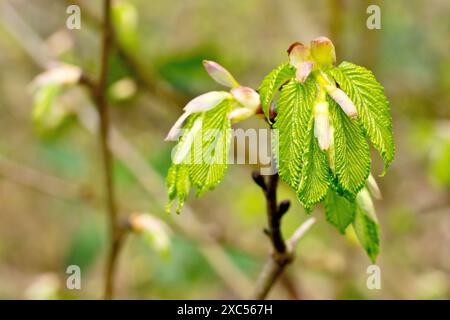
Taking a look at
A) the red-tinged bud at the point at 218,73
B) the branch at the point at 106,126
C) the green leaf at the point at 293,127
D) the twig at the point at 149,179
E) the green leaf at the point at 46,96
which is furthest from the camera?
the twig at the point at 149,179

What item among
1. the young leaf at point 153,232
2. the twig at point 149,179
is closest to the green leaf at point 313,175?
the young leaf at point 153,232

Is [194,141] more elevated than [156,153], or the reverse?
[156,153]

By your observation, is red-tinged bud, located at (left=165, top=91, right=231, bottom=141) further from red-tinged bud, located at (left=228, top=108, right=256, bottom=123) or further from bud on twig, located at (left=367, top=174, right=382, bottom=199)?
bud on twig, located at (left=367, top=174, right=382, bottom=199)

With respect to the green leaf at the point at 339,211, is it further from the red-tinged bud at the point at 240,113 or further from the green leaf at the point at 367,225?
the red-tinged bud at the point at 240,113

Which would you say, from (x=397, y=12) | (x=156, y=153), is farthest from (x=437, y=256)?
(x=156, y=153)

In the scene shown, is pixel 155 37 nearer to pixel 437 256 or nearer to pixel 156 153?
pixel 156 153

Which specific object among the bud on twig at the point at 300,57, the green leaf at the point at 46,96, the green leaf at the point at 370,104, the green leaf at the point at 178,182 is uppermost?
the green leaf at the point at 46,96
